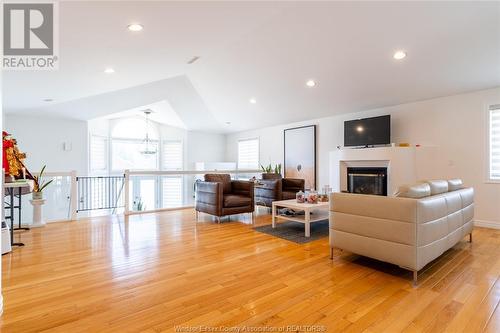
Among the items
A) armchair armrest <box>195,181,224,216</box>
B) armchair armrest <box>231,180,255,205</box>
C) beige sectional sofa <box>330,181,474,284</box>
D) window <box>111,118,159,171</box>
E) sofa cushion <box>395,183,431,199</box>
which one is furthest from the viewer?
window <box>111,118,159,171</box>

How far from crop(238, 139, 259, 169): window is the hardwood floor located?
17.7 feet

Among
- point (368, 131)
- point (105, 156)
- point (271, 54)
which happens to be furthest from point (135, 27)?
point (105, 156)

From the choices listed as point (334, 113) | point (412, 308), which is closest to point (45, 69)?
point (412, 308)

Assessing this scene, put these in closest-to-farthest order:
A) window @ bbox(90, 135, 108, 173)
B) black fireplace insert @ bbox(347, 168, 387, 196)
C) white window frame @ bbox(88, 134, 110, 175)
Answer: black fireplace insert @ bbox(347, 168, 387, 196)
white window frame @ bbox(88, 134, 110, 175)
window @ bbox(90, 135, 108, 173)

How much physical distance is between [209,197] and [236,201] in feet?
1.67

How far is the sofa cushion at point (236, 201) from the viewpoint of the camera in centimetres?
481

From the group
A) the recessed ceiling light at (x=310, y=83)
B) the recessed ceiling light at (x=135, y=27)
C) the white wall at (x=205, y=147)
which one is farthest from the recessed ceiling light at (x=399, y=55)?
the white wall at (x=205, y=147)

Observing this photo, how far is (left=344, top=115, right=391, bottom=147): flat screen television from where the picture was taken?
5438 millimetres

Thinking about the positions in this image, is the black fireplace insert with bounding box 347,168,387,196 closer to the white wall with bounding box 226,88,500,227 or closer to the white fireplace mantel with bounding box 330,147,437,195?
the white fireplace mantel with bounding box 330,147,437,195

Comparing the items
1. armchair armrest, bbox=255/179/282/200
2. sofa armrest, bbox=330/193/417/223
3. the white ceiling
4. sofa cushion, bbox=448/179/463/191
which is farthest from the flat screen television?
sofa armrest, bbox=330/193/417/223

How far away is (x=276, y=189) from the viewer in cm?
545

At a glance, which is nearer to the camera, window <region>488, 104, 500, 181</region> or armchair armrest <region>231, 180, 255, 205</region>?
window <region>488, 104, 500, 181</region>

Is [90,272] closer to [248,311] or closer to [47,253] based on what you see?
[47,253]

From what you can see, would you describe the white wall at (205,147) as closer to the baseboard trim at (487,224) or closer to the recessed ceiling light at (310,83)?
the recessed ceiling light at (310,83)
